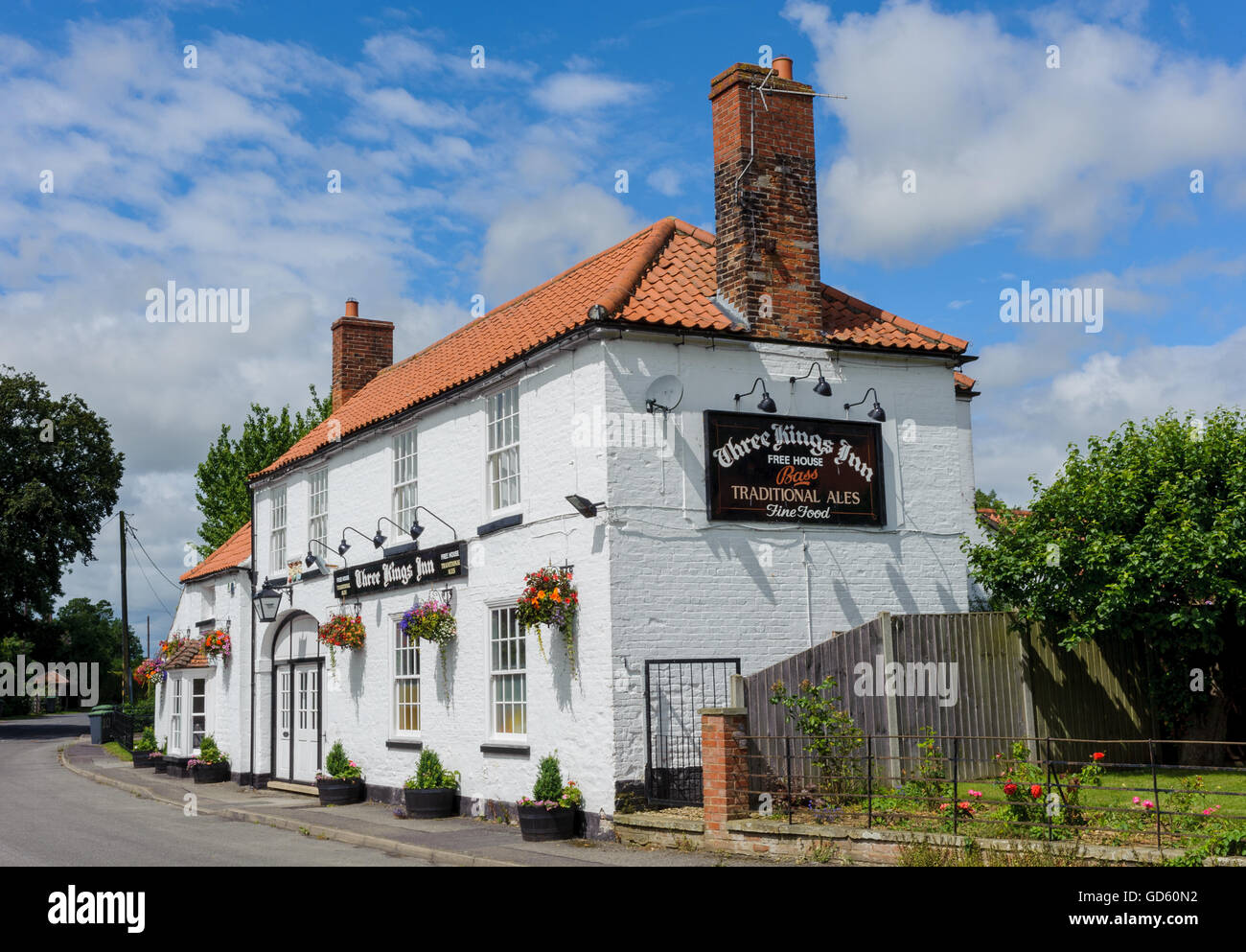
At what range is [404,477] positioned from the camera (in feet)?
65.0

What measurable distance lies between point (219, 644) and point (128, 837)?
33.1 feet

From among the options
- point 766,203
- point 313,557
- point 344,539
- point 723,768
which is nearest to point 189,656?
point 313,557

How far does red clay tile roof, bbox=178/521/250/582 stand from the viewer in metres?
27.3

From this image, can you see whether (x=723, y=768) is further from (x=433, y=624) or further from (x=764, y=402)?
(x=433, y=624)

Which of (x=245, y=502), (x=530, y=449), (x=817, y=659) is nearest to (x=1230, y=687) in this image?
(x=817, y=659)

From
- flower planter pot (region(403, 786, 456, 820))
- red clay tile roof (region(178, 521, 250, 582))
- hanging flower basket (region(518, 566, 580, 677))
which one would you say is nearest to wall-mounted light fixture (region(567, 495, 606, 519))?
hanging flower basket (region(518, 566, 580, 677))

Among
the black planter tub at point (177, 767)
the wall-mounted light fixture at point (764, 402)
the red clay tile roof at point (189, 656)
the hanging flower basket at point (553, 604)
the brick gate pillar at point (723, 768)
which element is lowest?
the black planter tub at point (177, 767)

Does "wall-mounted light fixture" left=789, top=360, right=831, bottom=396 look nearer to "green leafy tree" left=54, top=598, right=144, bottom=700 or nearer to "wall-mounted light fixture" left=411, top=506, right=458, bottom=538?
"wall-mounted light fixture" left=411, top=506, right=458, bottom=538

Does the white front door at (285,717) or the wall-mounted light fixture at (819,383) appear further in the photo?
the white front door at (285,717)

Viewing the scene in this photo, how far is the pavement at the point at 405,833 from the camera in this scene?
12820 mm

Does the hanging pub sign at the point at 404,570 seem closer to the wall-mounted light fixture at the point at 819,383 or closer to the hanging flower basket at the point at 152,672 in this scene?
the wall-mounted light fixture at the point at 819,383

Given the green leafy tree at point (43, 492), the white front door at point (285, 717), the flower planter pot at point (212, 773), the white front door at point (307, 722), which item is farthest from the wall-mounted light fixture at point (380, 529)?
the green leafy tree at point (43, 492)

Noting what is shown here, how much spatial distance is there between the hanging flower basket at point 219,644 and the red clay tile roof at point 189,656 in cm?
133
